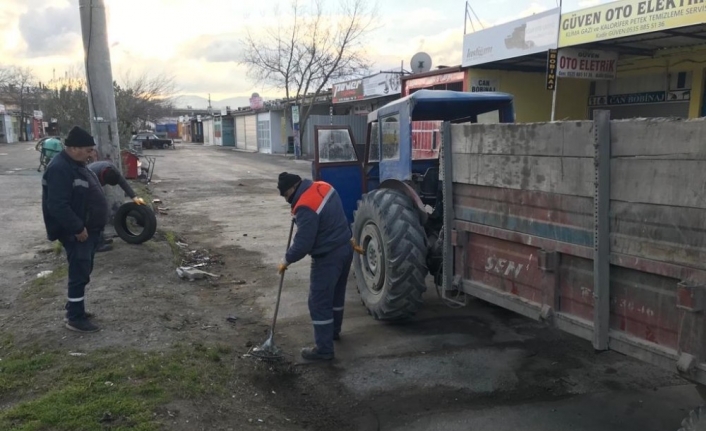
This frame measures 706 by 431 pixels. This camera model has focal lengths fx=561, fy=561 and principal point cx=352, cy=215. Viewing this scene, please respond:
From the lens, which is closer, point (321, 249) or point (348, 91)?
point (321, 249)

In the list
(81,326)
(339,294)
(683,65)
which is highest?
(683,65)

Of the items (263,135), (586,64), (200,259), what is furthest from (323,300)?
(263,135)

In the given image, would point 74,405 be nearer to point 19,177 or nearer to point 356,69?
point 19,177

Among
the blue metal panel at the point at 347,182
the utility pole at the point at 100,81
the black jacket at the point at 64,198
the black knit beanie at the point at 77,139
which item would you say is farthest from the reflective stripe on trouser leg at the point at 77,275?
the utility pole at the point at 100,81

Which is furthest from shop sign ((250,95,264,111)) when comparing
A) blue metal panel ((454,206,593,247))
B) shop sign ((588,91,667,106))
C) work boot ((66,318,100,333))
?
blue metal panel ((454,206,593,247))

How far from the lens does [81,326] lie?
491 cm

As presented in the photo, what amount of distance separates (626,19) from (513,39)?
3.16 m

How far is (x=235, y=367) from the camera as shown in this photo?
14.9ft

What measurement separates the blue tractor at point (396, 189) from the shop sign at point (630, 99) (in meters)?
8.08

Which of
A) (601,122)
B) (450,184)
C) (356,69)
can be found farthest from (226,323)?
(356,69)

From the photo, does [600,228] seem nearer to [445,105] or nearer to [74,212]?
[445,105]

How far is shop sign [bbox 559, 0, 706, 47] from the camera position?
Answer: 28.9 ft

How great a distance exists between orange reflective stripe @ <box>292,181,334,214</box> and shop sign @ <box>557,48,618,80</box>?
8419 mm

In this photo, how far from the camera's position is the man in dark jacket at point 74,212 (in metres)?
4.87
